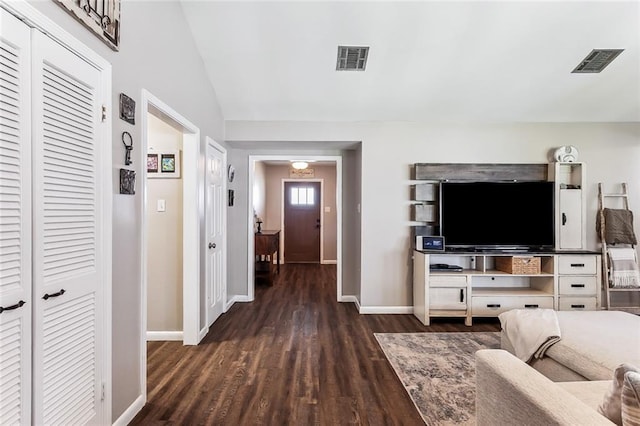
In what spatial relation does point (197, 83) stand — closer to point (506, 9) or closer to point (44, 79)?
point (44, 79)

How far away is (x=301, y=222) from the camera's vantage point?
764cm

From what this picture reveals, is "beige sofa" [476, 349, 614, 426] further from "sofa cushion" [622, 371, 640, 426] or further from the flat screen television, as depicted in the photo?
the flat screen television

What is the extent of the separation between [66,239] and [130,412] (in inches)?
46.0

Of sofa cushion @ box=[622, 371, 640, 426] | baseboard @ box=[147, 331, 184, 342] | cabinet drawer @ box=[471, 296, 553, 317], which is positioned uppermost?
sofa cushion @ box=[622, 371, 640, 426]

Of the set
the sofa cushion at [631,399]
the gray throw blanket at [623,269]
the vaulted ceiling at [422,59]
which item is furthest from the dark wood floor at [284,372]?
the vaulted ceiling at [422,59]

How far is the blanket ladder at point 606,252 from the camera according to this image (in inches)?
147

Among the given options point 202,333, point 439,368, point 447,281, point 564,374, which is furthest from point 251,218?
point 564,374

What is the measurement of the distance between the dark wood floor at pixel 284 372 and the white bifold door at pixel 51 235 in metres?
0.67

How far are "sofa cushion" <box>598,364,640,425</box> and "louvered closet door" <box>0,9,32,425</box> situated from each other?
6.66 feet

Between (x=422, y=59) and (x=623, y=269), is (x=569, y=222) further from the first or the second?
(x=422, y=59)

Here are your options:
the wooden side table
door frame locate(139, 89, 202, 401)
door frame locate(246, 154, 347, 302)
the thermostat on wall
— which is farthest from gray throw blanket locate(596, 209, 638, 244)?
door frame locate(139, 89, 202, 401)

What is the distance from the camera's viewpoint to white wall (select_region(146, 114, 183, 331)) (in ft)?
10.3

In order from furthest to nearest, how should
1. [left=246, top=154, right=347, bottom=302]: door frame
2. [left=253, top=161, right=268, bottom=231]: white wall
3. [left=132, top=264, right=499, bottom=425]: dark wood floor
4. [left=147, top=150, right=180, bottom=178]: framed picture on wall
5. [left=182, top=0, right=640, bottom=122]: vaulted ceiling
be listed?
[left=253, top=161, right=268, bottom=231]: white wall
[left=246, top=154, right=347, bottom=302]: door frame
[left=147, top=150, right=180, bottom=178]: framed picture on wall
[left=182, top=0, right=640, bottom=122]: vaulted ceiling
[left=132, top=264, right=499, bottom=425]: dark wood floor

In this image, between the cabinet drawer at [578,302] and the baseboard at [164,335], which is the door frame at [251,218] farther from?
the cabinet drawer at [578,302]
